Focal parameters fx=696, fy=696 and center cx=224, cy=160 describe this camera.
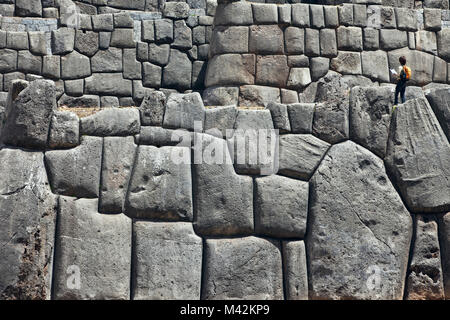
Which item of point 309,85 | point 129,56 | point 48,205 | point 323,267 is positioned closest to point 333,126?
point 323,267

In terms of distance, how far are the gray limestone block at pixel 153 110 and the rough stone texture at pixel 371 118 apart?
1835 mm

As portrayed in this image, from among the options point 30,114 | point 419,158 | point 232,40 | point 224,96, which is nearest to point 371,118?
point 419,158

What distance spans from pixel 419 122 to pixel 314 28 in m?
6.60

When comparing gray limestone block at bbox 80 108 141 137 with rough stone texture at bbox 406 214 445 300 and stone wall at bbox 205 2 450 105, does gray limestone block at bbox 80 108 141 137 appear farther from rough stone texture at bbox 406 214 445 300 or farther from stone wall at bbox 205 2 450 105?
stone wall at bbox 205 2 450 105

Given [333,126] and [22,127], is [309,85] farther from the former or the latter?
[22,127]

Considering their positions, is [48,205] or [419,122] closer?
[48,205]

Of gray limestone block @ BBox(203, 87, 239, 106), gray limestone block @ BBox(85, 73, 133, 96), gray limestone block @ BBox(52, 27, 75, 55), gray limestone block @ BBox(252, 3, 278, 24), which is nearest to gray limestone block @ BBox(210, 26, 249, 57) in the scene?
gray limestone block @ BBox(252, 3, 278, 24)

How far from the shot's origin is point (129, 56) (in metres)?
13.8

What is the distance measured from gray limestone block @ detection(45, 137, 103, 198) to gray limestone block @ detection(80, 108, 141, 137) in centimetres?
15

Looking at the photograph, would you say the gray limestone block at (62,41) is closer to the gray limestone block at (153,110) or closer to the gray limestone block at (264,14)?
the gray limestone block at (264,14)

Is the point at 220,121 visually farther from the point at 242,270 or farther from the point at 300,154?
the point at 242,270

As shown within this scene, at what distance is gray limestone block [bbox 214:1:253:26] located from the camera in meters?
12.5

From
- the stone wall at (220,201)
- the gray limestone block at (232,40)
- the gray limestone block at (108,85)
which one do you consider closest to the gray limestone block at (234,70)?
the gray limestone block at (232,40)

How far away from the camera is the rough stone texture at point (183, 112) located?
6.46m
